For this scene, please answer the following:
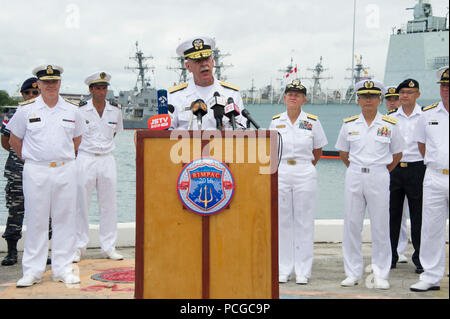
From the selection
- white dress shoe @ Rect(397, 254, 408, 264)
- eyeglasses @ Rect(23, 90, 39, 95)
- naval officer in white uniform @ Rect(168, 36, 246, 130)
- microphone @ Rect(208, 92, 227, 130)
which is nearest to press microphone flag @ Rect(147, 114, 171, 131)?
microphone @ Rect(208, 92, 227, 130)

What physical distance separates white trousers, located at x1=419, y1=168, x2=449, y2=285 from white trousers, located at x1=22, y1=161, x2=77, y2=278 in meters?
2.86

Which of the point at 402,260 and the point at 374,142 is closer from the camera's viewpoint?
the point at 374,142

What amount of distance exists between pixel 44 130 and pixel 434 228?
10.5 ft

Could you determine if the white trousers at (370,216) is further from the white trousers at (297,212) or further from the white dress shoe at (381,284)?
the white trousers at (297,212)

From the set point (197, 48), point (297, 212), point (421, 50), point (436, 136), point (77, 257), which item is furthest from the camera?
point (421, 50)

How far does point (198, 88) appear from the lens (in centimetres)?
360

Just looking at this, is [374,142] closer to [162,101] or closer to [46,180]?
[162,101]

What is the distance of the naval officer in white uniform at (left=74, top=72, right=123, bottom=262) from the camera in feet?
18.6

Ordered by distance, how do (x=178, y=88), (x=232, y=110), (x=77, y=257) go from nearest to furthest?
(x=232, y=110) < (x=178, y=88) < (x=77, y=257)

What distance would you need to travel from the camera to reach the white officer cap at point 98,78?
574 centimetres

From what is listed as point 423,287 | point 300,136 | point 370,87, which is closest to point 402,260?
point 423,287

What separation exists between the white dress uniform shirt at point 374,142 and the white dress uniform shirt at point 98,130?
2483mm

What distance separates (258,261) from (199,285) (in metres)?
0.33

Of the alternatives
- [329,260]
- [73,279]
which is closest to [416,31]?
[329,260]
